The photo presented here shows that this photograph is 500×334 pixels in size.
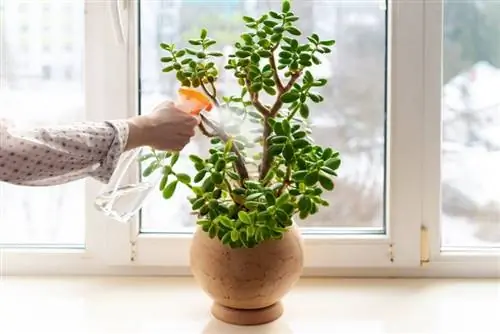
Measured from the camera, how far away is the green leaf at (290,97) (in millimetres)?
1147

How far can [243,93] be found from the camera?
121 cm

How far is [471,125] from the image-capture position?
4.69 feet

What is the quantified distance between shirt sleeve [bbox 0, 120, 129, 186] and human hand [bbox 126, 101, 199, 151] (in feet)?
0.07

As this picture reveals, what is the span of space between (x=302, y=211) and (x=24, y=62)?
1.99 ft

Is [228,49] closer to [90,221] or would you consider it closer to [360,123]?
[360,123]

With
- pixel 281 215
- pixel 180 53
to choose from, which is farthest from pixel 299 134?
pixel 180 53

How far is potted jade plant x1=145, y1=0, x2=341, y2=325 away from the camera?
112cm

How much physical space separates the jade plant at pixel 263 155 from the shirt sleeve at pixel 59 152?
0.14 m

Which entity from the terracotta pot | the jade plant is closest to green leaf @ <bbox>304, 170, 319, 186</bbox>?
the jade plant

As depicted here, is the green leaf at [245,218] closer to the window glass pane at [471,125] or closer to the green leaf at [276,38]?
the green leaf at [276,38]

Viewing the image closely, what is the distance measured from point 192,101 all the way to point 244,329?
36cm

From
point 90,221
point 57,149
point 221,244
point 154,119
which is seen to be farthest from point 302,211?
point 90,221

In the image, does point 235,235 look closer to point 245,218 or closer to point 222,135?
point 245,218

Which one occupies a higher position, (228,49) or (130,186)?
(228,49)
